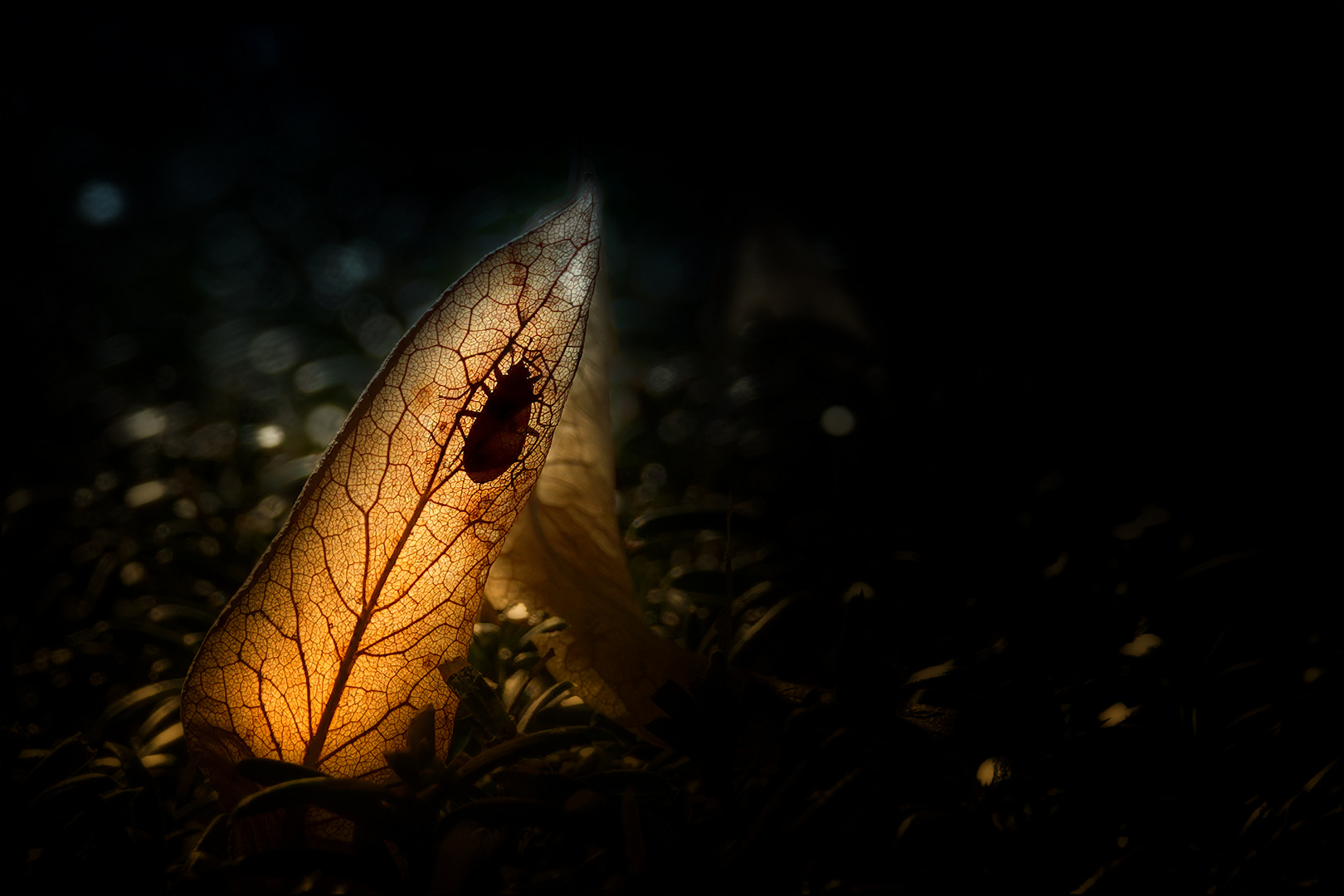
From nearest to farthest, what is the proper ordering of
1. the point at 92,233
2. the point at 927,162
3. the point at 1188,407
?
the point at 1188,407 → the point at 927,162 → the point at 92,233

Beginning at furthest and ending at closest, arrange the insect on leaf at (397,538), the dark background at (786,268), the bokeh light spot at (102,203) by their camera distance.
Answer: the bokeh light spot at (102,203), the dark background at (786,268), the insect on leaf at (397,538)

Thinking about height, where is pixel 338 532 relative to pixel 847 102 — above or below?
below

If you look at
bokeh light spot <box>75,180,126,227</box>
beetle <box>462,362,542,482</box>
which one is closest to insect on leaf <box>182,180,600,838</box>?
beetle <box>462,362,542,482</box>

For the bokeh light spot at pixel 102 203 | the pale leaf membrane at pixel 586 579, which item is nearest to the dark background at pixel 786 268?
the bokeh light spot at pixel 102 203

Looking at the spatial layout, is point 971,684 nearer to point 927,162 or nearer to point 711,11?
point 927,162

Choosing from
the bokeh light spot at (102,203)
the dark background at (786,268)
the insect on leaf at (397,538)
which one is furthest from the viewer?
the bokeh light spot at (102,203)

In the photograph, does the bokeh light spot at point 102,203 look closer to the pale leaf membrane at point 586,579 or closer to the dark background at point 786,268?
the dark background at point 786,268

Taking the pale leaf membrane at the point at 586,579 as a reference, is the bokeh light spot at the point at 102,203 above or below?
above

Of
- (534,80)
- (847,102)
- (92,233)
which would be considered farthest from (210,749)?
(92,233)
